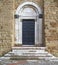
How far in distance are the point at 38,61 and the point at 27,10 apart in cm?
275

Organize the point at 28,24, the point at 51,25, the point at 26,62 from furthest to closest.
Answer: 1. the point at 28,24
2. the point at 51,25
3. the point at 26,62

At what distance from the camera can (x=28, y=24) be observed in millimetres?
13453

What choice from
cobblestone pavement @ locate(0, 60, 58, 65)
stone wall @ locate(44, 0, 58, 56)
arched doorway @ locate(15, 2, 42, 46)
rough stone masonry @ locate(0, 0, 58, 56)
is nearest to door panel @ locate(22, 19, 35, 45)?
arched doorway @ locate(15, 2, 42, 46)

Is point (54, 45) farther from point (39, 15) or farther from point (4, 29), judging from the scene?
point (4, 29)

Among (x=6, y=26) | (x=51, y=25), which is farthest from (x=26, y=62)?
(x=51, y=25)

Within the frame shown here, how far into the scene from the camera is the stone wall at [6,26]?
42.5 ft

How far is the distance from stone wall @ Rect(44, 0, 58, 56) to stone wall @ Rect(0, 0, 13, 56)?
1667 mm

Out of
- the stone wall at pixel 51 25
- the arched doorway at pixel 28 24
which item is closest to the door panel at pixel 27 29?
the arched doorway at pixel 28 24

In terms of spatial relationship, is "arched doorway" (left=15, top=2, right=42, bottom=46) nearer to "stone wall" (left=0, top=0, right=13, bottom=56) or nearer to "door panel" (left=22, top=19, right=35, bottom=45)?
"door panel" (left=22, top=19, right=35, bottom=45)

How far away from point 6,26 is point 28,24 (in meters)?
1.14

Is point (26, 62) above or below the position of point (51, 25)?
below

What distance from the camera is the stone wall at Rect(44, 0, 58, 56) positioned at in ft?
42.4

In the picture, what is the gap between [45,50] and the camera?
1287cm

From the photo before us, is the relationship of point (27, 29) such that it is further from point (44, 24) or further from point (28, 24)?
point (44, 24)
